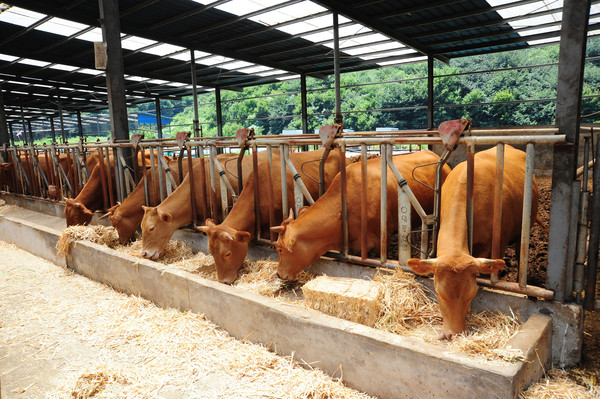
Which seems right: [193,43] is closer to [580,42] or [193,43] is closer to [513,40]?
[513,40]

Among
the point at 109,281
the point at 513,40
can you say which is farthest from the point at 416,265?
the point at 513,40

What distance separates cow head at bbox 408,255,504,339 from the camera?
124 inches

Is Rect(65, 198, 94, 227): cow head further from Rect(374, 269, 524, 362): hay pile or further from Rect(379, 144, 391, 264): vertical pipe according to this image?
Rect(374, 269, 524, 362): hay pile

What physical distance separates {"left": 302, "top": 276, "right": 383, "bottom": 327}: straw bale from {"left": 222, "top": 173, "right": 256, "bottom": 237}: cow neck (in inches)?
71.9

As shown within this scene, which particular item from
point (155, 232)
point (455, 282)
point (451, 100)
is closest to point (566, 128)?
point (455, 282)

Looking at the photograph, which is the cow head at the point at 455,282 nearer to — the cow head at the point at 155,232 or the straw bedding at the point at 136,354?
the straw bedding at the point at 136,354

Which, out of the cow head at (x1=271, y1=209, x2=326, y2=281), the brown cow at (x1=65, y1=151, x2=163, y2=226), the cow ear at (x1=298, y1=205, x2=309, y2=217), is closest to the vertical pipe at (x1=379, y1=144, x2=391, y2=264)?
the cow head at (x1=271, y1=209, x2=326, y2=281)

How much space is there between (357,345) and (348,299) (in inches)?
19.3

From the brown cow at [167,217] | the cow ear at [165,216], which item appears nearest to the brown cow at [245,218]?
the brown cow at [167,217]

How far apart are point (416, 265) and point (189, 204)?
4.04 metres

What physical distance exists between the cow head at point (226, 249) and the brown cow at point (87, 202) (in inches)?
156

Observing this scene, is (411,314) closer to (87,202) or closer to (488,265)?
(488,265)

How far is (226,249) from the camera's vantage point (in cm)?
503

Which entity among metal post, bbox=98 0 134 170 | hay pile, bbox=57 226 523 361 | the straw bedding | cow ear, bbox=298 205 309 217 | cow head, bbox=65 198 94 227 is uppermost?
metal post, bbox=98 0 134 170
